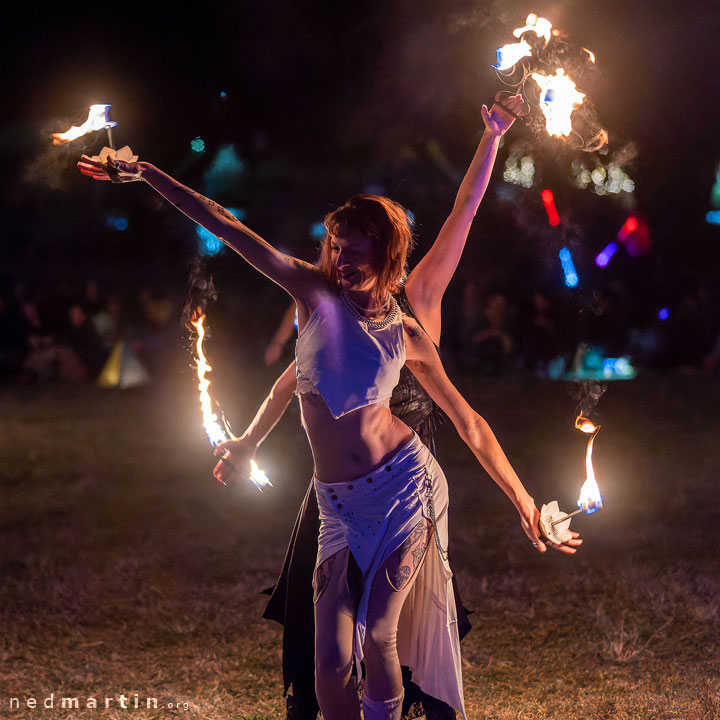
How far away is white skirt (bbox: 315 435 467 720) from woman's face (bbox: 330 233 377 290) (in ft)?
2.20

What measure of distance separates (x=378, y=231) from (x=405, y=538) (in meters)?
1.14

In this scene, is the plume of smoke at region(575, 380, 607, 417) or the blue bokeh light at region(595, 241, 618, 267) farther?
the blue bokeh light at region(595, 241, 618, 267)

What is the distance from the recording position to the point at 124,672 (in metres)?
4.73

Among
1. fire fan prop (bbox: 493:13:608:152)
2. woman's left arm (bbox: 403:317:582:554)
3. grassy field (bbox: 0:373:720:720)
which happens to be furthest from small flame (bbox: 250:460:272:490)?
fire fan prop (bbox: 493:13:608:152)

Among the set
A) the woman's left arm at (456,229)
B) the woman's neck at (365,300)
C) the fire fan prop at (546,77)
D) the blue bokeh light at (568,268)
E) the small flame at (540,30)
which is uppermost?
the blue bokeh light at (568,268)

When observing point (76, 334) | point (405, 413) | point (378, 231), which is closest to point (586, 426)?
point (405, 413)

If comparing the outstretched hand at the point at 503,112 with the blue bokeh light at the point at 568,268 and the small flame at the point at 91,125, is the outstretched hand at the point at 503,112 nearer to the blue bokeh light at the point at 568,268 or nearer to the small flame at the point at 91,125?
the small flame at the point at 91,125

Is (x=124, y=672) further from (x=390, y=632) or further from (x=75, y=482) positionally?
(x=75, y=482)

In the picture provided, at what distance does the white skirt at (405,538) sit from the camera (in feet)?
10.3

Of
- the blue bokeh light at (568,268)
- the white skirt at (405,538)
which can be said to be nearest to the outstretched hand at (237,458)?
the white skirt at (405,538)

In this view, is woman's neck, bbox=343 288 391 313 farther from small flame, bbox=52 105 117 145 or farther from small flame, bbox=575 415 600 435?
small flame, bbox=52 105 117 145

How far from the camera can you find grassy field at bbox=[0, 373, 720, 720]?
180 inches

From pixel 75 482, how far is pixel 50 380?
6.91m

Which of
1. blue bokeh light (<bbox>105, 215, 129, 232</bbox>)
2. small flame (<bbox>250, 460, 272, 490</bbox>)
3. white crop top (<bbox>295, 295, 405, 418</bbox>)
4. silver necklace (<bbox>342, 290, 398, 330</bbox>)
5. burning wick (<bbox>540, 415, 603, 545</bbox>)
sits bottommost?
burning wick (<bbox>540, 415, 603, 545</bbox>)
